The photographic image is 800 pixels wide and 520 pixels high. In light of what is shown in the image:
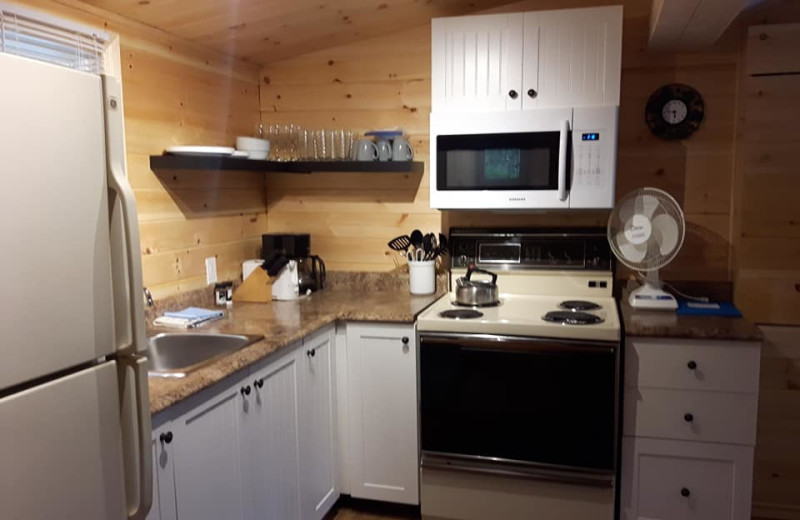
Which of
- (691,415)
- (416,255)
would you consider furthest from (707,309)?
(416,255)

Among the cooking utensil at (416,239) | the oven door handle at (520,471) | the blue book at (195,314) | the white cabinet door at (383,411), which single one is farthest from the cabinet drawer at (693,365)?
the blue book at (195,314)

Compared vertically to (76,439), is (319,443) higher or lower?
lower

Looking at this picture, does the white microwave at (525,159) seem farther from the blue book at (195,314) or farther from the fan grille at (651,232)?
the blue book at (195,314)

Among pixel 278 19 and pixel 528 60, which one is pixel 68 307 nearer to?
pixel 278 19

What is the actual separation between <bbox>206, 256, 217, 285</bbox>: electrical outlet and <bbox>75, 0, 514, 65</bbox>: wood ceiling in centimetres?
100

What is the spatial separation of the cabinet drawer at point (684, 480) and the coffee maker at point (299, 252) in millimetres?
1667

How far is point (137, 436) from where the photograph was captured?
1.30 m

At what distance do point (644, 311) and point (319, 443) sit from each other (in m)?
1.49

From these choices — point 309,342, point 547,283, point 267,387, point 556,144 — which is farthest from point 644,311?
point 267,387

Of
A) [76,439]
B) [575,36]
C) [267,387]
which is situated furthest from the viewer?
[575,36]

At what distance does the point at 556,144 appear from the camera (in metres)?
2.59

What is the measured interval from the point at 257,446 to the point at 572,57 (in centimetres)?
202

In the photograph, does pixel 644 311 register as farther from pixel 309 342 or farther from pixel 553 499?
pixel 309 342

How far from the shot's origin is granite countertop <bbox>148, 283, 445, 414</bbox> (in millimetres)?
1655
